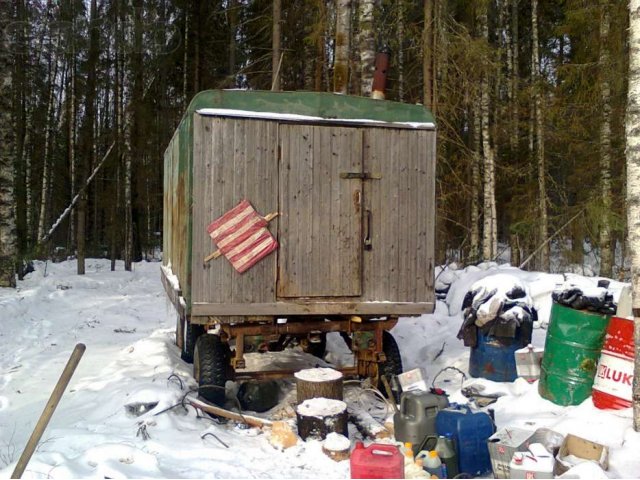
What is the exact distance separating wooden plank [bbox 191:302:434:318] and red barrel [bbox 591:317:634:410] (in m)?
1.64

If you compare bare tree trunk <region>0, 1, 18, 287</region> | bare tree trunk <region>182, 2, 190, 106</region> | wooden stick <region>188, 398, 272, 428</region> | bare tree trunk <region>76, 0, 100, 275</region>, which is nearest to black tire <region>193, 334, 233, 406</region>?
wooden stick <region>188, 398, 272, 428</region>

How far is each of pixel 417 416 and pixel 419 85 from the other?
12.0 m

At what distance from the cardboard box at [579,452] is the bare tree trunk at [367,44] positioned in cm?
641

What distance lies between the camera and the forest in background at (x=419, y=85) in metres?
12.4

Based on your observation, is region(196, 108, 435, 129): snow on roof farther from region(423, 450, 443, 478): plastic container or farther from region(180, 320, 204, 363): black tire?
region(423, 450, 443, 478): plastic container

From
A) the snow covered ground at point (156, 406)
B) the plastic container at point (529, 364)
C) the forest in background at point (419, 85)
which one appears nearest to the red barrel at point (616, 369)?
the snow covered ground at point (156, 406)

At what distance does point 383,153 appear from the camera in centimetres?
568

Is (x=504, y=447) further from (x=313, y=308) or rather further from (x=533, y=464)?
(x=313, y=308)

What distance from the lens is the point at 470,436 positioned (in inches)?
162

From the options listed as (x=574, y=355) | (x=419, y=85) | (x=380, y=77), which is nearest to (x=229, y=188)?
(x=380, y=77)

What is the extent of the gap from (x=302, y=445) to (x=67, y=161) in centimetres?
2188

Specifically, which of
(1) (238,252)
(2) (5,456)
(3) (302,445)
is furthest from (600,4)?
(2) (5,456)

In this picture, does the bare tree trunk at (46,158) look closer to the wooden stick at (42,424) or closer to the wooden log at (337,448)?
the wooden log at (337,448)

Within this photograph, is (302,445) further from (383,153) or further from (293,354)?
(293,354)
